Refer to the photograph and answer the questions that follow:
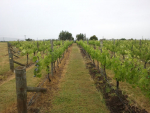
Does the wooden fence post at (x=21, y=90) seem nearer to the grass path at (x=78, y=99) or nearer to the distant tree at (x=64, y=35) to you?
the grass path at (x=78, y=99)

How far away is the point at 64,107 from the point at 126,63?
2.54 metres

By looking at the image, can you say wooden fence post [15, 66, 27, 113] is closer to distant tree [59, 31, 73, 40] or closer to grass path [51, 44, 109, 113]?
grass path [51, 44, 109, 113]

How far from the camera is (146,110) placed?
11.9 feet

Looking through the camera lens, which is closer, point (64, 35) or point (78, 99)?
point (78, 99)

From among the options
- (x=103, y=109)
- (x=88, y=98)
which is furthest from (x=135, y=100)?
(x=88, y=98)

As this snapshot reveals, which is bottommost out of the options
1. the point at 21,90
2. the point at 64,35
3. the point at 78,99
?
the point at 78,99

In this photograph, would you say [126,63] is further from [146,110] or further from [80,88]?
[80,88]

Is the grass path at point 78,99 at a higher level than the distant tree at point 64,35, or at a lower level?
lower

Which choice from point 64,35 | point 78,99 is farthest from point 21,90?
point 64,35

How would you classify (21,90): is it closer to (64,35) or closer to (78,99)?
(78,99)

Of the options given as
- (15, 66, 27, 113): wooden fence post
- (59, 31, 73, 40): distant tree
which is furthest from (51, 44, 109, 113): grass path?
(59, 31, 73, 40): distant tree

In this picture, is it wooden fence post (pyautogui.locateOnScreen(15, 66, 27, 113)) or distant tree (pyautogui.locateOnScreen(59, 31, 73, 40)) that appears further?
distant tree (pyautogui.locateOnScreen(59, 31, 73, 40))

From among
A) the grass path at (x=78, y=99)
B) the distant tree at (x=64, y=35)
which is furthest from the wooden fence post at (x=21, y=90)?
the distant tree at (x=64, y=35)

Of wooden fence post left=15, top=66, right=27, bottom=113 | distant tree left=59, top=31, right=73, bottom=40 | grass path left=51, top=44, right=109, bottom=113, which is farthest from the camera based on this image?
distant tree left=59, top=31, right=73, bottom=40
